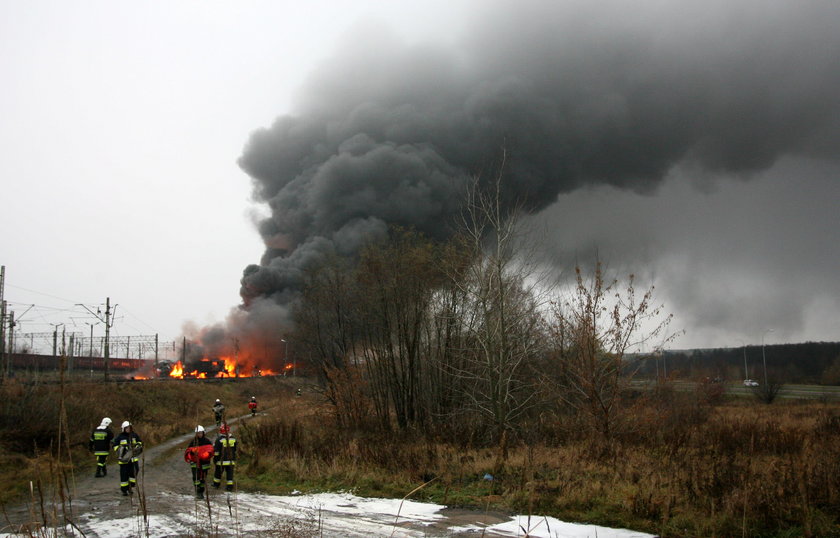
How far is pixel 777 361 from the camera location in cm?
8162

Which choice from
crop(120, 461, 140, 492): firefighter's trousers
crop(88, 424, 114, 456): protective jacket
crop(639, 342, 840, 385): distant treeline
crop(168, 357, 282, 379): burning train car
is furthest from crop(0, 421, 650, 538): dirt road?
crop(639, 342, 840, 385): distant treeline

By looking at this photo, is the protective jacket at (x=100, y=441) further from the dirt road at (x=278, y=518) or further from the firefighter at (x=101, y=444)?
the dirt road at (x=278, y=518)

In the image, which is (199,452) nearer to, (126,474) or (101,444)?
(126,474)

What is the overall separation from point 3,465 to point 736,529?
1629cm

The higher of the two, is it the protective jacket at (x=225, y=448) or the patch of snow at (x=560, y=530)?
the protective jacket at (x=225, y=448)

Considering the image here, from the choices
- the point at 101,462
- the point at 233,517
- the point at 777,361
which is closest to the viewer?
the point at 233,517

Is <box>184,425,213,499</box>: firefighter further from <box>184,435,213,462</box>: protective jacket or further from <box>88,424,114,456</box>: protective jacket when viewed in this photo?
<box>88,424,114,456</box>: protective jacket

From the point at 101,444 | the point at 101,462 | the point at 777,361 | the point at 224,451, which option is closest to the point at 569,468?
the point at 224,451

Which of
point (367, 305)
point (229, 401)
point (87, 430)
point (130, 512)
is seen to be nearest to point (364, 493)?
point (130, 512)

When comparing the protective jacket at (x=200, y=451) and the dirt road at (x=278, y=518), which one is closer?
the dirt road at (x=278, y=518)

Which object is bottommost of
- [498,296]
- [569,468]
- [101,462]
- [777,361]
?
[777,361]

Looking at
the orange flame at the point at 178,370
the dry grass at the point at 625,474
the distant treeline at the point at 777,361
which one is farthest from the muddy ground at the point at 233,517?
the distant treeline at the point at 777,361

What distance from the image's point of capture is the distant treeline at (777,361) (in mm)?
64925

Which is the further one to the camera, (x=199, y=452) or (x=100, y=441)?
(x=100, y=441)
